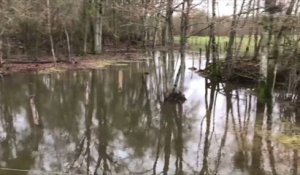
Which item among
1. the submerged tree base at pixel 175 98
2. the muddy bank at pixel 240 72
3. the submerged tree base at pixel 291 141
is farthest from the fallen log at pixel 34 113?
the muddy bank at pixel 240 72

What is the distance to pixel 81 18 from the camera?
31812 mm

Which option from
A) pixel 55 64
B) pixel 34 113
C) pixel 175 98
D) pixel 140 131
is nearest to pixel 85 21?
pixel 55 64

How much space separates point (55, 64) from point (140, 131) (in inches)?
605

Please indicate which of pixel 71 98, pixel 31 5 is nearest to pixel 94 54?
pixel 31 5

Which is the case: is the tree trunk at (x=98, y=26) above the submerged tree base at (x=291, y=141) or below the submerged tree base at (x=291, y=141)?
above

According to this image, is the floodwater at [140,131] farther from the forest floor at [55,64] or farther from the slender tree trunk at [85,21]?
the slender tree trunk at [85,21]

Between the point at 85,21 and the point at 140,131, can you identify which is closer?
the point at 140,131

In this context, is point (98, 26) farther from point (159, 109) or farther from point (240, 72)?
point (159, 109)

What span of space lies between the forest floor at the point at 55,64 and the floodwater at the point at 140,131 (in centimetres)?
472

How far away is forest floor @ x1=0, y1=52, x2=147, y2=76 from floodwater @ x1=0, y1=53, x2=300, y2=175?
4.72 metres

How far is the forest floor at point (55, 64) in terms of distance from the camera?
2393 cm

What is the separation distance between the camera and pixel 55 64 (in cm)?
2591

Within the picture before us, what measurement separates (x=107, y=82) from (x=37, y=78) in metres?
3.81

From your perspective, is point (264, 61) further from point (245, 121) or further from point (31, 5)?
point (31, 5)
